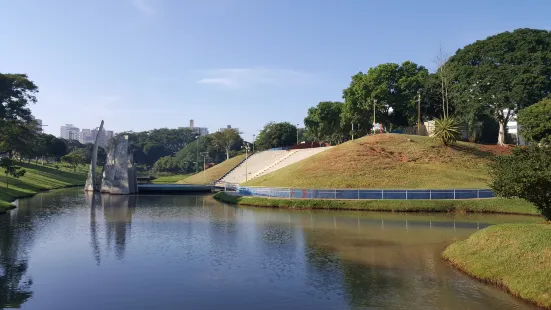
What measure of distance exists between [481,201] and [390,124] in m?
51.2

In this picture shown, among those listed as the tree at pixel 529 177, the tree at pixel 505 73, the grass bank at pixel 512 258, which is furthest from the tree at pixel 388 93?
the grass bank at pixel 512 258

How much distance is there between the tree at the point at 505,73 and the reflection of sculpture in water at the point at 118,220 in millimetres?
62920

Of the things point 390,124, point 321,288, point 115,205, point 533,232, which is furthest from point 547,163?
point 390,124

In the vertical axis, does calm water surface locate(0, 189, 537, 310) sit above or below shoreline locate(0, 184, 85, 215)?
below

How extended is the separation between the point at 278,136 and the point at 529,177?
111849mm

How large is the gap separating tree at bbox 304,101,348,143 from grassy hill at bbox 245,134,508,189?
3694cm

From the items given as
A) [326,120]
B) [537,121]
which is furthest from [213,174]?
[537,121]

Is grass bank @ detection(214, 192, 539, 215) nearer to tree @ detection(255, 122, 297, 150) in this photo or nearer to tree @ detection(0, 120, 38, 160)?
tree @ detection(0, 120, 38, 160)

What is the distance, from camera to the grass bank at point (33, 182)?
64.7 meters

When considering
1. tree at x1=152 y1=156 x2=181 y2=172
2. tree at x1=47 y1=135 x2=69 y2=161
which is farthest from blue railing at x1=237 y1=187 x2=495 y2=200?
tree at x1=152 y1=156 x2=181 y2=172

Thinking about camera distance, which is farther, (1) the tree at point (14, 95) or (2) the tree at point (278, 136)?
(2) the tree at point (278, 136)

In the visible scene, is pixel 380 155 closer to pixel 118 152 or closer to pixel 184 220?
pixel 184 220

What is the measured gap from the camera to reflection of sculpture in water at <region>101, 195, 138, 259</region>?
31.1 m

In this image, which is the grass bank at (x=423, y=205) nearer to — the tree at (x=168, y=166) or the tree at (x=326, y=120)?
the tree at (x=326, y=120)
